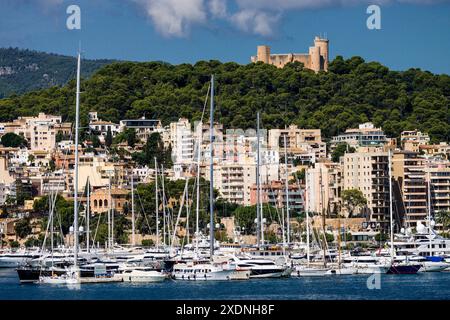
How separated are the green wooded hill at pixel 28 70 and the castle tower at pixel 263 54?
15813 mm

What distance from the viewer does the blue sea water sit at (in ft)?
58.2

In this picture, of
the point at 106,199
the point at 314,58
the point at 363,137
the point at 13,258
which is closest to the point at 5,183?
the point at 106,199

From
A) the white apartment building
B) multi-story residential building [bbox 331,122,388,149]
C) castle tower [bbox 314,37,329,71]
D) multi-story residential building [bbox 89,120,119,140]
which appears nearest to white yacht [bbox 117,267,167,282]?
multi-story residential building [bbox 331,122,388,149]

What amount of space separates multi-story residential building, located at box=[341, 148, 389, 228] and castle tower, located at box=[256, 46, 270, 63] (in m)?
31.1

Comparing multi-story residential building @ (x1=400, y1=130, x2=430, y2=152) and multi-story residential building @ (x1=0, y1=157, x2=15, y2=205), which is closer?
multi-story residential building @ (x1=0, y1=157, x2=15, y2=205)

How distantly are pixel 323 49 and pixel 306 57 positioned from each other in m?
1.56

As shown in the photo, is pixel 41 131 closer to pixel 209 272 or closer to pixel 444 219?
pixel 444 219

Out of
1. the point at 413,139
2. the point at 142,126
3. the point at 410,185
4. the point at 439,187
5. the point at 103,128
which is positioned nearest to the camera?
the point at 410,185

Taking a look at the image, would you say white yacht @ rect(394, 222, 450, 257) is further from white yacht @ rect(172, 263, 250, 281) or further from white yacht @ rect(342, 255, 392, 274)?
white yacht @ rect(172, 263, 250, 281)

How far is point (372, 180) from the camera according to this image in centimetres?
5328

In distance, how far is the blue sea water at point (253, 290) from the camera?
58.2 feet

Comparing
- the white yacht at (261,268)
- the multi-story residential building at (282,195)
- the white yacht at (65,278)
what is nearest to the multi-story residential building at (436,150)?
the multi-story residential building at (282,195)
